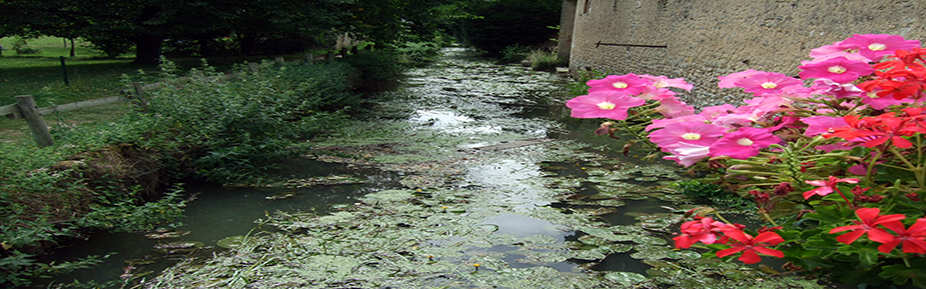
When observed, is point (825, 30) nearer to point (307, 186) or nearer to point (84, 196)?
point (307, 186)

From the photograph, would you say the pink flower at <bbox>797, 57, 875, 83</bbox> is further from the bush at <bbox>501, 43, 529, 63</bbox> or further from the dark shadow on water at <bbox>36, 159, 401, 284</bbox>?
the bush at <bbox>501, 43, 529, 63</bbox>

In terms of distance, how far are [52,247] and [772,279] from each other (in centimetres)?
427

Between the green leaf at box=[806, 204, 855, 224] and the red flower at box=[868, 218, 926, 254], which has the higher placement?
the red flower at box=[868, 218, 926, 254]

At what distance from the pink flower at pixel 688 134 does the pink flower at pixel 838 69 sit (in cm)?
37

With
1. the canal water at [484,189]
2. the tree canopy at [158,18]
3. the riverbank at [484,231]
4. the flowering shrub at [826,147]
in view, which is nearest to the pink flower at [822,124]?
the flowering shrub at [826,147]

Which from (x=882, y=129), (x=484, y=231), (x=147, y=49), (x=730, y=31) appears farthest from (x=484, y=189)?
(x=147, y=49)

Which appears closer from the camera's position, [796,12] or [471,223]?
[471,223]

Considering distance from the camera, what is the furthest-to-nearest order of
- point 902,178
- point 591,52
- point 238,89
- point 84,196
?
point 591,52
point 238,89
point 84,196
point 902,178

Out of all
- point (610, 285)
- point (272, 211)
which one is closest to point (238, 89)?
point (272, 211)

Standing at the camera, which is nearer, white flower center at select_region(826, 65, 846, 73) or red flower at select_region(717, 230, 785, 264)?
red flower at select_region(717, 230, 785, 264)

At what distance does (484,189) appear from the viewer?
4.53 metres

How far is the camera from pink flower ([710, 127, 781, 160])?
3.54 feet

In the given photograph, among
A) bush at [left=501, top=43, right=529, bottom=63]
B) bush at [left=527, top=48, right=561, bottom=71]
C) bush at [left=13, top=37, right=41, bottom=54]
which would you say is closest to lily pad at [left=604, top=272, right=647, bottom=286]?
bush at [left=527, top=48, right=561, bottom=71]

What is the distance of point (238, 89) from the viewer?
5930 millimetres
